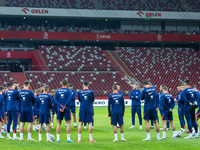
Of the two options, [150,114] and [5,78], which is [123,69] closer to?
[5,78]

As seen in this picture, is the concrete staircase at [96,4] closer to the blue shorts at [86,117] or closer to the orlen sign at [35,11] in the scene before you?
the orlen sign at [35,11]

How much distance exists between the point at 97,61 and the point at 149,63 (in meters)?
8.52

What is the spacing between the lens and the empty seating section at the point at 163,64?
46875 millimetres

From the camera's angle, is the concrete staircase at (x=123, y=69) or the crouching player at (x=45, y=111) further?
the concrete staircase at (x=123, y=69)

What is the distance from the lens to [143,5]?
52844mm

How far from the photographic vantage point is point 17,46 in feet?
158

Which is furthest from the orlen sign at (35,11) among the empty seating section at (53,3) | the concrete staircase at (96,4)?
the concrete staircase at (96,4)

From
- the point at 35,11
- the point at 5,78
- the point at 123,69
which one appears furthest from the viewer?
the point at 123,69

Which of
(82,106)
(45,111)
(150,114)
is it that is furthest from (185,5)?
(45,111)

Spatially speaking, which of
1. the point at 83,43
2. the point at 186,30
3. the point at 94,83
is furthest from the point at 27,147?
the point at 186,30

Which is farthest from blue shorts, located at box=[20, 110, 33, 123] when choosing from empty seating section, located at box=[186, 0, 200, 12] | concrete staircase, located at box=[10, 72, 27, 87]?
empty seating section, located at box=[186, 0, 200, 12]

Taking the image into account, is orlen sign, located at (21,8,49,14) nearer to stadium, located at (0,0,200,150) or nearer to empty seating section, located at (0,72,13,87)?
stadium, located at (0,0,200,150)

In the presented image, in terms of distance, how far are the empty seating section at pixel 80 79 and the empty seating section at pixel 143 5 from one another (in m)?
12.7

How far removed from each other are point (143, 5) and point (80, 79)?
1849 centimetres
